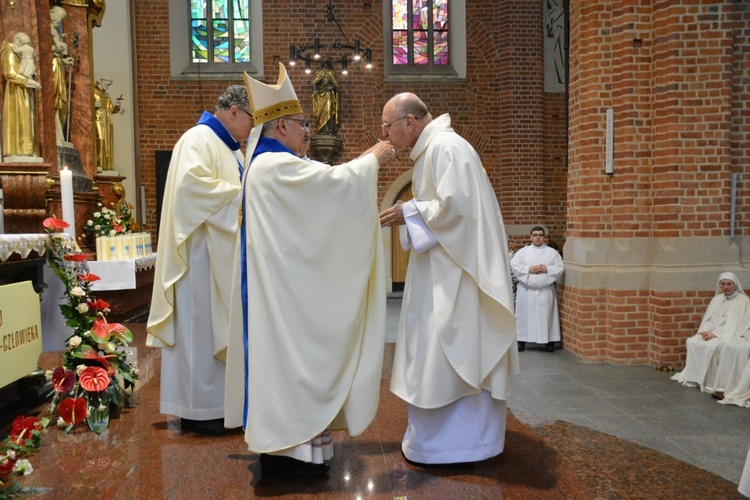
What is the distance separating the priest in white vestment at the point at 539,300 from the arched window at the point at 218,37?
23.7 feet

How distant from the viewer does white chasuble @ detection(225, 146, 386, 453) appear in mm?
2672

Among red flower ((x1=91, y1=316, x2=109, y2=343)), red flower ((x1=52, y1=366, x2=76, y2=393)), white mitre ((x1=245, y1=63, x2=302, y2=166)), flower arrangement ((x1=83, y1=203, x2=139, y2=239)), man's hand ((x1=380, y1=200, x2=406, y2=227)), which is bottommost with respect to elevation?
red flower ((x1=52, y1=366, x2=76, y2=393))

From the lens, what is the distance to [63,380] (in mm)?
3711

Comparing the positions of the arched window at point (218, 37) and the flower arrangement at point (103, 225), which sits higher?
the arched window at point (218, 37)

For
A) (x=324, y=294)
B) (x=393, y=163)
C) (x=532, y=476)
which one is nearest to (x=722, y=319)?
(x=532, y=476)

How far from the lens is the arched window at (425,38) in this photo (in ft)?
41.5

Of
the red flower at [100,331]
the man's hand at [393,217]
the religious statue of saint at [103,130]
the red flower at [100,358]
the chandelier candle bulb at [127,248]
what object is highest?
the religious statue of saint at [103,130]

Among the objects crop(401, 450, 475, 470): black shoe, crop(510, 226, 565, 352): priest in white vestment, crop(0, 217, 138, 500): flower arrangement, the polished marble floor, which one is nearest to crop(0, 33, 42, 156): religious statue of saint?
crop(0, 217, 138, 500): flower arrangement

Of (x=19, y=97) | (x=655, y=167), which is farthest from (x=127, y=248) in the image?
(x=655, y=167)

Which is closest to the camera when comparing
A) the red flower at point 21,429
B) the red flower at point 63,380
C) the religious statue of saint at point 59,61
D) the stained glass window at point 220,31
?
the red flower at point 21,429

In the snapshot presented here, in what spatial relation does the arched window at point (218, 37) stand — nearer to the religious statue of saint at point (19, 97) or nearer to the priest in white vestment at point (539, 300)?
the religious statue of saint at point (19, 97)

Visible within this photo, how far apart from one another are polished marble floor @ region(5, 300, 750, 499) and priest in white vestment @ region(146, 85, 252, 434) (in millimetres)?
223

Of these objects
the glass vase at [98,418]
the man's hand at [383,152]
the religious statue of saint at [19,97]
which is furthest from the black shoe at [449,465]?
the religious statue of saint at [19,97]

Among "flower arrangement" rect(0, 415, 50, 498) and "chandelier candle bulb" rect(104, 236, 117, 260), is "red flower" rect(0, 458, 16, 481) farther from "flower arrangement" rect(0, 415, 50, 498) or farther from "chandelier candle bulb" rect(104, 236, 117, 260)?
"chandelier candle bulb" rect(104, 236, 117, 260)
